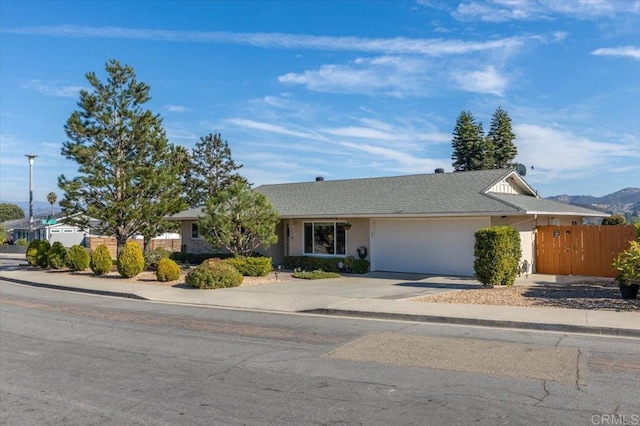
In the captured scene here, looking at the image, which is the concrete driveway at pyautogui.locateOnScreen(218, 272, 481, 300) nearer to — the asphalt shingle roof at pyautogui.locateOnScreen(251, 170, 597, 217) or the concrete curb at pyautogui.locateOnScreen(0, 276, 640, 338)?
the concrete curb at pyautogui.locateOnScreen(0, 276, 640, 338)

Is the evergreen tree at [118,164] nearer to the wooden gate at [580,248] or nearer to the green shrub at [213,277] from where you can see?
Answer: the green shrub at [213,277]

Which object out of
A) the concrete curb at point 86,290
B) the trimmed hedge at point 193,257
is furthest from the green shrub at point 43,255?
the trimmed hedge at point 193,257

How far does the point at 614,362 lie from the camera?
764 centimetres

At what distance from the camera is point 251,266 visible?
21.3 meters

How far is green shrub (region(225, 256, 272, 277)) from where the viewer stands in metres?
21.3

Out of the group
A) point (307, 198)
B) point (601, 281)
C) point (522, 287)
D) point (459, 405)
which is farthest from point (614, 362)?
point (307, 198)

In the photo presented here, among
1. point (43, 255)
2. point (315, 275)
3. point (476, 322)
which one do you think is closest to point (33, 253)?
point (43, 255)

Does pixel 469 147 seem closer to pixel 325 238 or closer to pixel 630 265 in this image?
pixel 325 238

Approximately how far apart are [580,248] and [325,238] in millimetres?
10589

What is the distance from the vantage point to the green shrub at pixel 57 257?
2686cm

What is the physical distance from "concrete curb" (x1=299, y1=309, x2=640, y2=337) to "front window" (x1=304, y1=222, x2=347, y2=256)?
11.2 meters

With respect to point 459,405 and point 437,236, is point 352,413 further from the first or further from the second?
point 437,236

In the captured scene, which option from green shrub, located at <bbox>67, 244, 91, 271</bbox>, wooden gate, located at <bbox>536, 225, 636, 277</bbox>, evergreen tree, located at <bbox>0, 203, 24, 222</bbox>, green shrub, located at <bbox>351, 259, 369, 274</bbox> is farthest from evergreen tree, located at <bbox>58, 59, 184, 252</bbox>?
evergreen tree, located at <bbox>0, 203, 24, 222</bbox>

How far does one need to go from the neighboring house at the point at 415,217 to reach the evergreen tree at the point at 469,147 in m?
34.0
